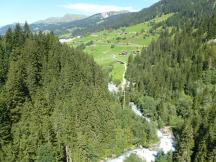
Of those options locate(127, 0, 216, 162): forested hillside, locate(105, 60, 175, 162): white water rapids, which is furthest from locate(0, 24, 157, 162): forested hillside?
locate(127, 0, 216, 162): forested hillside

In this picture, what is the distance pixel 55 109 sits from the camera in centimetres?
10406

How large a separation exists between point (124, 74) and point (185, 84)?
40330 mm

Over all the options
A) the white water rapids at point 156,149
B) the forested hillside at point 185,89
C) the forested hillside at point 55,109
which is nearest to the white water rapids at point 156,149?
the white water rapids at point 156,149

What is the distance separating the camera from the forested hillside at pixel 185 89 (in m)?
105

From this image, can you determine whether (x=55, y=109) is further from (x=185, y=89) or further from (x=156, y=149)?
(x=185, y=89)

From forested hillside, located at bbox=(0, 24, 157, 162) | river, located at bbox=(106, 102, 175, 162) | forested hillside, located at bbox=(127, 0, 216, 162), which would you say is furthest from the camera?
river, located at bbox=(106, 102, 175, 162)

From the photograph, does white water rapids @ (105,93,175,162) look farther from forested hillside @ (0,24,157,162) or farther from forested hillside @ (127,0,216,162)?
forested hillside @ (127,0,216,162)

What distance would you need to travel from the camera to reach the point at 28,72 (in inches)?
4355

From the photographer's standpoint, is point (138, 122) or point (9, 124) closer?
point (9, 124)

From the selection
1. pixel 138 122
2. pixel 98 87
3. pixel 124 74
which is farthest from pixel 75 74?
pixel 124 74

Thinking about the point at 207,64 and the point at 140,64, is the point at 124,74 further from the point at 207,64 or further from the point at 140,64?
the point at 207,64

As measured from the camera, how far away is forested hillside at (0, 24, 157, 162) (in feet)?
308

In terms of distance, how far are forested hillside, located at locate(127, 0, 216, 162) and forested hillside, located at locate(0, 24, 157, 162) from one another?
747 inches

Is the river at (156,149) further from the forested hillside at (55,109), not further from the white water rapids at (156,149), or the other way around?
the forested hillside at (55,109)
